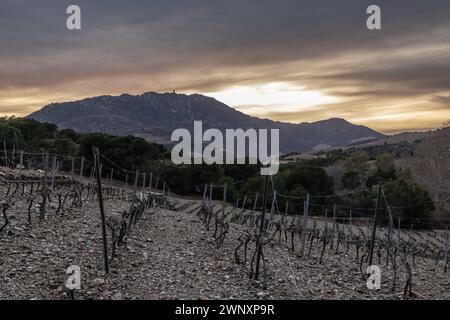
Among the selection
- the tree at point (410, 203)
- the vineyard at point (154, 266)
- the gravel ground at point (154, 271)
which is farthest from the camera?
the tree at point (410, 203)

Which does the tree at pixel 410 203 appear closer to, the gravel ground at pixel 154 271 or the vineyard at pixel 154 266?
the vineyard at pixel 154 266

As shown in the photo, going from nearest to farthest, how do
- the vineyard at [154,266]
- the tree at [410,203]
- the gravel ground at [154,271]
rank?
the gravel ground at [154,271], the vineyard at [154,266], the tree at [410,203]

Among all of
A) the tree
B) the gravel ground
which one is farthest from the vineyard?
the tree

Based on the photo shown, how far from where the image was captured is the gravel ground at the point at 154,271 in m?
11.9

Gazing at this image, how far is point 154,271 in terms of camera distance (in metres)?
14.5

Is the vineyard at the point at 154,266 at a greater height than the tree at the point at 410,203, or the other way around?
the vineyard at the point at 154,266

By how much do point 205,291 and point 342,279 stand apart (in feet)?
21.3

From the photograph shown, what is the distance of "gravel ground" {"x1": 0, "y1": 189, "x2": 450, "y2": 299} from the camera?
11875 mm

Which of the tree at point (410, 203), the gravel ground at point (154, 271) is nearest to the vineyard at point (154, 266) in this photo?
the gravel ground at point (154, 271)

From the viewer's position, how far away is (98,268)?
44.0ft

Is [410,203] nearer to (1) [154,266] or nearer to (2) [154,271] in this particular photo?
(1) [154,266]

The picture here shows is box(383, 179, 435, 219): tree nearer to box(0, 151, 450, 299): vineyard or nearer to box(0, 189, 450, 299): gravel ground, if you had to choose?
box(0, 151, 450, 299): vineyard

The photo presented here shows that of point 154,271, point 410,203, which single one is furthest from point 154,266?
point 410,203
